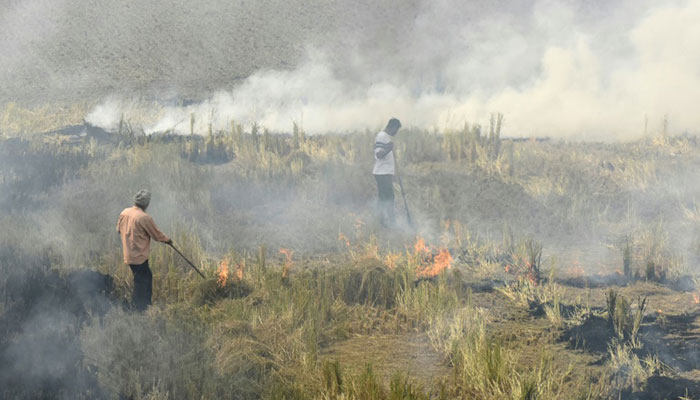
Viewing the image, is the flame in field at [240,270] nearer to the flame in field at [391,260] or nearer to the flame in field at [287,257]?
the flame in field at [287,257]

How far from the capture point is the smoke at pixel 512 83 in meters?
18.2

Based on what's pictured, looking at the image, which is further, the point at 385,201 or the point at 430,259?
the point at 385,201

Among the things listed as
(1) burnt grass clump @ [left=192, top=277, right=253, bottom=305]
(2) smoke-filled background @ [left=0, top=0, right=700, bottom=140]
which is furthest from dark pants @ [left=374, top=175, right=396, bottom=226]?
(2) smoke-filled background @ [left=0, top=0, right=700, bottom=140]

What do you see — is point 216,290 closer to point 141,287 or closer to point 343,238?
point 141,287

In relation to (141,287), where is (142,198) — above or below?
above

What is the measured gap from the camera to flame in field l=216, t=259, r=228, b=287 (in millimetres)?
7099

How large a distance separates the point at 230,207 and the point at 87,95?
19.0m

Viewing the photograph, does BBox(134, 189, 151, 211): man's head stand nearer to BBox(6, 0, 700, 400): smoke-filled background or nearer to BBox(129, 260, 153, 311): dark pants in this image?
BBox(129, 260, 153, 311): dark pants

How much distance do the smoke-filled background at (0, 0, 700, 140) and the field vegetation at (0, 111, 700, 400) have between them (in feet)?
15.2

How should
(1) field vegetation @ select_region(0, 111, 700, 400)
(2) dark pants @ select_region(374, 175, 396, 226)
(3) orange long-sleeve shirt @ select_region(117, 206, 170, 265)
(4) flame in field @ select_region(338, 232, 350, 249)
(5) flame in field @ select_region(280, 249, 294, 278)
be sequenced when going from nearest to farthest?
(1) field vegetation @ select_region(0, 111, 700, 400) → (3) orange long-sleeve shirt @ select_region(117, 206, 170, 265) → (5) flame in field @ select_region(280, 249, 294, 278) → (4) flame in field @ select_region(338, 232, 350, 249) → (2) dark pants @ select_region(374, 175, 396, 226)

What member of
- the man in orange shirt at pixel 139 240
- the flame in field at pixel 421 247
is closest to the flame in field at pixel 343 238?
the flame in field at pixel 421 247

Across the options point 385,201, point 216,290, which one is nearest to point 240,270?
point 216,290

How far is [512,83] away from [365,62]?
11956 mm

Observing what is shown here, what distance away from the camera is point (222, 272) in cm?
739
